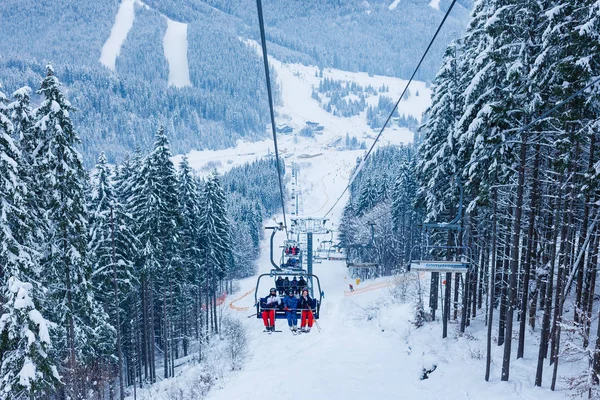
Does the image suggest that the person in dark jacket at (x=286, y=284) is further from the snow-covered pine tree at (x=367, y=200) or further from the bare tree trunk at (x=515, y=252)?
the snow-covered pine tree at (x=367, y=200)

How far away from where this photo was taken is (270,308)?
1537 cm

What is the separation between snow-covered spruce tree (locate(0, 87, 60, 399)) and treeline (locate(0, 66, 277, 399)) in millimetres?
38

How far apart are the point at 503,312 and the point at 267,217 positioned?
100930mm

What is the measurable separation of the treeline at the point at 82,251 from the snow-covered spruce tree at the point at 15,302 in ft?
0.12

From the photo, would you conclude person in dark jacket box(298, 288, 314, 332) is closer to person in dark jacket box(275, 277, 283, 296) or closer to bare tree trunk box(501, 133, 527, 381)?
person in dark jacket box(275, 277, 283, 296)

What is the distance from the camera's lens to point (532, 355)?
19438mm

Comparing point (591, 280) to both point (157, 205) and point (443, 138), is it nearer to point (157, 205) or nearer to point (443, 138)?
point (443, 138)

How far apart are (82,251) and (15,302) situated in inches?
195

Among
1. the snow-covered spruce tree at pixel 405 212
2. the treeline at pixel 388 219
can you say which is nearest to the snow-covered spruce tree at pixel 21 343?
the treeline at pixel 388 219

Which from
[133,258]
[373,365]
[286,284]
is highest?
[286,284]

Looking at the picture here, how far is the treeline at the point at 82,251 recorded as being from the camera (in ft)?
48.3

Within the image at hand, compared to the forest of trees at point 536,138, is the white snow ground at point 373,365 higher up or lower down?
lower down

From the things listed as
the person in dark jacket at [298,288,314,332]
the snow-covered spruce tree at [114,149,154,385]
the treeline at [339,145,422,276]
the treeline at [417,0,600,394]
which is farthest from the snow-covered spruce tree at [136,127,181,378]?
the treeline at [339,145,422,276]

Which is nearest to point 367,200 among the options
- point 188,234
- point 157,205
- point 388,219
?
point 388,219
